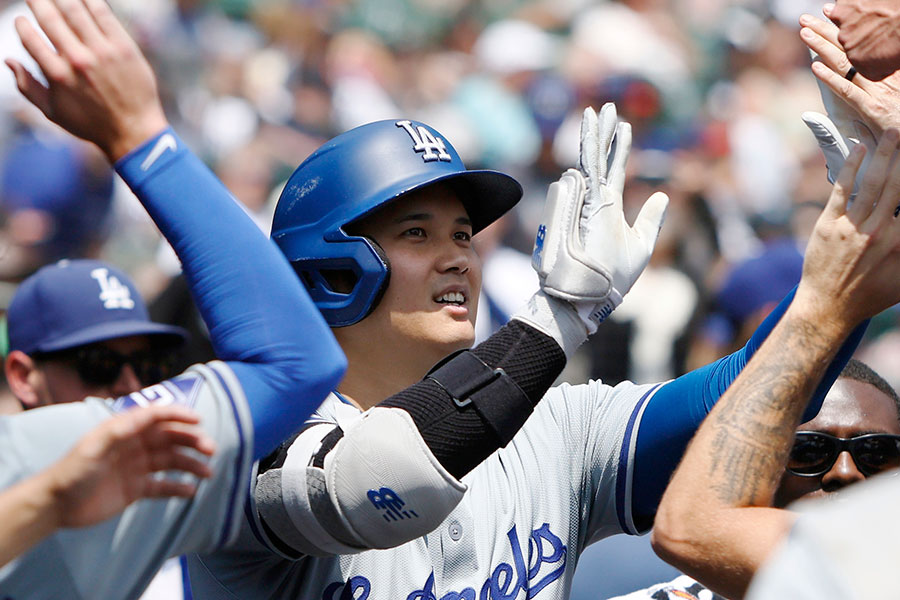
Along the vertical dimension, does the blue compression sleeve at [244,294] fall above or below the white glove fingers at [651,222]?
above

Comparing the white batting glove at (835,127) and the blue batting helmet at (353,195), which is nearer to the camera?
the white batting glove at (835,127)

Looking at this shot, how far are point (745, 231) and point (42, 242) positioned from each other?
478cm

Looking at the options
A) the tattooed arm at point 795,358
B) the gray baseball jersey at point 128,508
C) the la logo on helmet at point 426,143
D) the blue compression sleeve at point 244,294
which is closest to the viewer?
the gray baseball jersey at point 128,508

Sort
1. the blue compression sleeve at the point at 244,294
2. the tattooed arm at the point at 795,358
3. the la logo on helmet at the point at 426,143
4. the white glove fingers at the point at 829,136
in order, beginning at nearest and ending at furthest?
the blue compression sleeve at the point at 244,294 → the tattooed arm at the point at 795,358 → the white glove fingers at the point at 829,136 → the la logo on helmet at the point at 426,143

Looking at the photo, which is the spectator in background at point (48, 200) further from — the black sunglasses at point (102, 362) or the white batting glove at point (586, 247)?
the white batting glove at point (586, 247)

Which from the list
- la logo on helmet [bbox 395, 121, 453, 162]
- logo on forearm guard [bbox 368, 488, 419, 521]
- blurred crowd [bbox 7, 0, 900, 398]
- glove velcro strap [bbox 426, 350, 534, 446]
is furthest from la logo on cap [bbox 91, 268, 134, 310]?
logo on forearm guard [bbox 368, 488, 419, 521]

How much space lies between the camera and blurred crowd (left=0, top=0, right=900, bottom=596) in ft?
20.7

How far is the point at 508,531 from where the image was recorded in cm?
267

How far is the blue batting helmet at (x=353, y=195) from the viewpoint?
2.85 metres

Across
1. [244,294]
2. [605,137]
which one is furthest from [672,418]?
[244,294]

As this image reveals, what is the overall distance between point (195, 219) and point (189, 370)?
0.25 meters

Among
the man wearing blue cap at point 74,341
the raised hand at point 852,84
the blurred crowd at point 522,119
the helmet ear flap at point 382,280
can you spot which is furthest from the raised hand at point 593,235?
the blurred crowd at point 522,119

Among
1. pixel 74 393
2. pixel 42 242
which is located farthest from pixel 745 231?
pixel 74 393

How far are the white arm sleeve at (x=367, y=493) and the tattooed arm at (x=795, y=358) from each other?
17.7 inches
